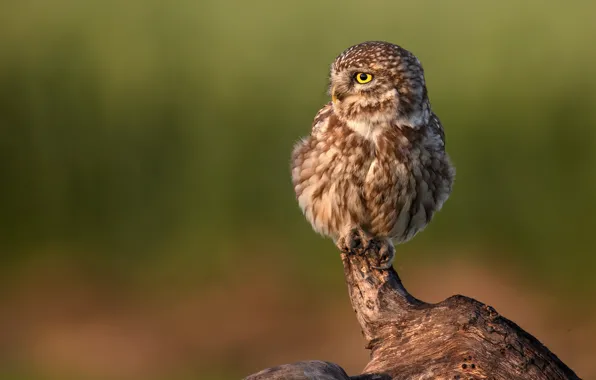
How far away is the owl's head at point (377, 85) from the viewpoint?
18.9 feet

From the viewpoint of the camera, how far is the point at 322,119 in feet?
20.4

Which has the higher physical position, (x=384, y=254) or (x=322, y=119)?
(x=322, y=119)

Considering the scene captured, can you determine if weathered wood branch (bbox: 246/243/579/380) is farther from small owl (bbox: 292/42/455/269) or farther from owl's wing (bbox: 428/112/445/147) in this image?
owl's wing (bbox: 428/112/445/147)

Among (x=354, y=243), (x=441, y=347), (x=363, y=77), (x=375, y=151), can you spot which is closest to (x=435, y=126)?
(x=375, y=151)

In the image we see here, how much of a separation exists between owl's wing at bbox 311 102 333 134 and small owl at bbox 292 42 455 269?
11mm

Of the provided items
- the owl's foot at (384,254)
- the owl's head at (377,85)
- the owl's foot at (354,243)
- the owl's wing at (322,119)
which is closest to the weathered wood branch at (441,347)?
the owl's foot at (384,254)

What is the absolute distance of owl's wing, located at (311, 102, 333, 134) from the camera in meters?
6.14

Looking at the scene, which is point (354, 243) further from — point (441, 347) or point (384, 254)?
point (441, 347)

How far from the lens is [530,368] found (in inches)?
189

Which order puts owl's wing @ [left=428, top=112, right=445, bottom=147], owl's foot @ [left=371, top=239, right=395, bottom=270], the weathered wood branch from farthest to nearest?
owl's wing @ [left=428, top=112, right=445, bottom=147], owl's foot @ [left=371, top=239, right=395, bottom=270], the weathered wood branch

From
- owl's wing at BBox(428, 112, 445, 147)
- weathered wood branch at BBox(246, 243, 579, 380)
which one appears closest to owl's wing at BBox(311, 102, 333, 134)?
owl's wing at BBox(428, 112, 445, 147)

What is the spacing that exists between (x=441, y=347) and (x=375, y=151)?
1.41 m

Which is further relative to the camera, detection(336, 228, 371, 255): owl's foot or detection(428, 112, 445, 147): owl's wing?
detection(428, 112, 445, 147): owl's wing

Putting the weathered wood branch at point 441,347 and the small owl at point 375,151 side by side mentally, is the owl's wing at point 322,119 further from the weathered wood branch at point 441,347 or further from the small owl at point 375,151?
the weathered wood branch at point 441,347
